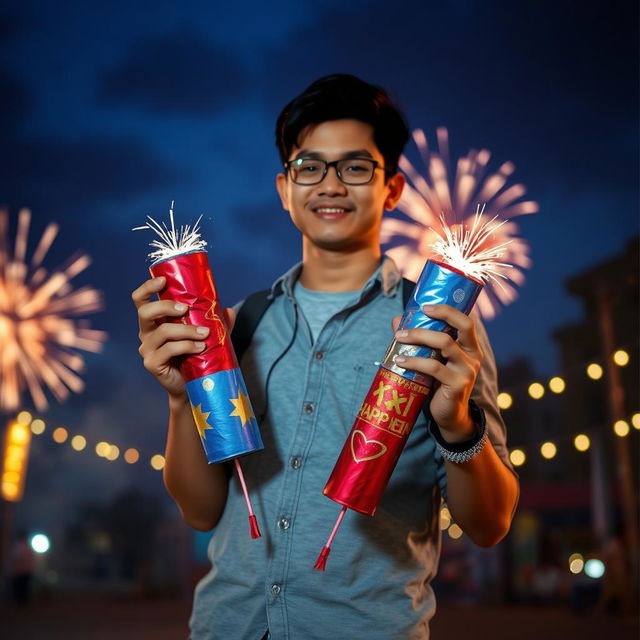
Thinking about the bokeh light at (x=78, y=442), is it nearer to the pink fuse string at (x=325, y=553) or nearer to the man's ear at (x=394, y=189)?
the man's ear at (x=394, y=189)

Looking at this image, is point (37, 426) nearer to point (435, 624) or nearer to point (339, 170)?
point (435, 624)

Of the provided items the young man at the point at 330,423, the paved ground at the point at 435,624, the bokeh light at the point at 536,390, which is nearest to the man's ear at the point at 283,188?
the young man at the point at 330,423

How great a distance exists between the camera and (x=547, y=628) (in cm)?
1085

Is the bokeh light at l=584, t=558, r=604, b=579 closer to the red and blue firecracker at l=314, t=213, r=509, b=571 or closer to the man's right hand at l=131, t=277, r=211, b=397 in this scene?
the red and blue firecracker at l=314, t=213, r=509, b=571

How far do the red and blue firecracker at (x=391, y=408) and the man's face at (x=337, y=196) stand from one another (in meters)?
0.43

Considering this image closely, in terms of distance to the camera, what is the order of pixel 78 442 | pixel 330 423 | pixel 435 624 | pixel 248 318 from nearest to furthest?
pixel 330 423
pixel 248 318
pixel 435 624
pixel 78 442

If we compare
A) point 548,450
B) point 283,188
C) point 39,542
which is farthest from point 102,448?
point 283,188

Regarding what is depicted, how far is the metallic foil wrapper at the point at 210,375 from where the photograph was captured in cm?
181

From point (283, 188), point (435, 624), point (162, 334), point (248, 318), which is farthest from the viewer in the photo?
point (435, 624)

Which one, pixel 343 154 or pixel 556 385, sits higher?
pixel 556 385

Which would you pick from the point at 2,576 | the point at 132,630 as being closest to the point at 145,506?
the point at 2,576

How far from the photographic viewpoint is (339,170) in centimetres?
214

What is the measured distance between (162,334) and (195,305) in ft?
0.32

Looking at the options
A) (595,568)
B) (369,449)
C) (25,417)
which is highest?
(25,417)
